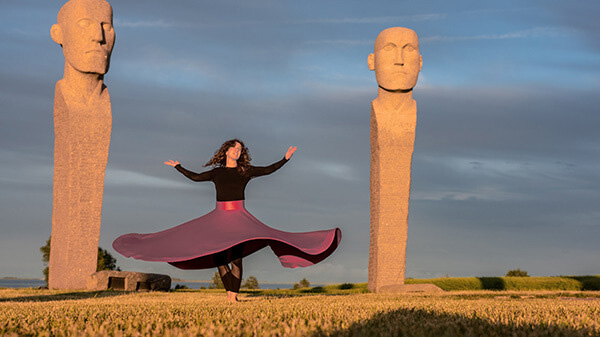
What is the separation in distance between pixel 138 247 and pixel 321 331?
6.03m

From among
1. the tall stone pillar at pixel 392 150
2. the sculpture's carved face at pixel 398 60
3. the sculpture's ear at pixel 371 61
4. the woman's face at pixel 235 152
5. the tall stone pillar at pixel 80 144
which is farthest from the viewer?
the sculpture's ear at pixel 371 61

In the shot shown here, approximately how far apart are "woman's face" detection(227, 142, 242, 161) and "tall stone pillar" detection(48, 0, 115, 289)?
9.20m

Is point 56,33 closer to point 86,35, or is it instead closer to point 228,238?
point 86,35

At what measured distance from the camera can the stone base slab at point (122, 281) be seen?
1773 centimetres

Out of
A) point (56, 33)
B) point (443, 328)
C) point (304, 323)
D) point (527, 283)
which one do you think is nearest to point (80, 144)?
point (56, 33)

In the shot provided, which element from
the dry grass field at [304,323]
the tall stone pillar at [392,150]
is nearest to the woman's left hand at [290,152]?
the dry grass field at [304,323]

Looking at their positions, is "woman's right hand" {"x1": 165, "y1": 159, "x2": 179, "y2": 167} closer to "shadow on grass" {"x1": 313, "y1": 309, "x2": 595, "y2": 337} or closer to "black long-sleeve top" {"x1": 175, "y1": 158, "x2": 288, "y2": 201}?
"black long-sleeve top" {"x1": 175, "y1": 158, "x2": 288, "y2": 201}

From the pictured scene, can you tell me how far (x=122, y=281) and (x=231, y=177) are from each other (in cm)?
931

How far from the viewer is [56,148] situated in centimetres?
1872

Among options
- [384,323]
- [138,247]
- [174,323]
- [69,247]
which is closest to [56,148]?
[69,247]

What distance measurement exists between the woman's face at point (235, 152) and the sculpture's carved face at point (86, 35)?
9608 millimetres

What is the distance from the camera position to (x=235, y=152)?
10539mm

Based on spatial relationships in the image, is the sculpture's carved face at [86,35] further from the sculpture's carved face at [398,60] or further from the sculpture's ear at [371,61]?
the sculpture's carved face at [398,60]

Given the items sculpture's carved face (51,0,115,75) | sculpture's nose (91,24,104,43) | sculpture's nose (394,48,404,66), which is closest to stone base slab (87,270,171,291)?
sculpture's carved face (51,0,115,75)
